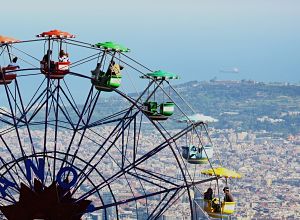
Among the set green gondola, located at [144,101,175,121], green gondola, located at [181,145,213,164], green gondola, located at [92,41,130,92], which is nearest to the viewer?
green gondola, located at [92,41,130,92]

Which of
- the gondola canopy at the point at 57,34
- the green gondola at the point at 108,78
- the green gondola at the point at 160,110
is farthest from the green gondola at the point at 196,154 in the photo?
the gondola canopy at the point at 57,34

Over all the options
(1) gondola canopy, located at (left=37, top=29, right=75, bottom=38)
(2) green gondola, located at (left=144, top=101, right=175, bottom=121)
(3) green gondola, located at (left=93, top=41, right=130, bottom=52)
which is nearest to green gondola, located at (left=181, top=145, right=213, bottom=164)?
(2) green gondola, located at (left=144, top=101, right=175, bottom=121)

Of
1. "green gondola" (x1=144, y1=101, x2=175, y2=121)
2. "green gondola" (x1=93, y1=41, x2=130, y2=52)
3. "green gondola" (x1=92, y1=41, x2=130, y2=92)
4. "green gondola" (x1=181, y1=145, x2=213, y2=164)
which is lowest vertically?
"green gondola" (x1=181, y1=145, x2=213, y2=164)

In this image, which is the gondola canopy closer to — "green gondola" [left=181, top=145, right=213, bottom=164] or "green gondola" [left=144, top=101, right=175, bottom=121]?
"green gondola" [left=144, top=101, right=175, bottom=121]

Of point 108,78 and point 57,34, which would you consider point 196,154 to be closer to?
point 108,78

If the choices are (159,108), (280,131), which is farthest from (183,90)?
(159,108)

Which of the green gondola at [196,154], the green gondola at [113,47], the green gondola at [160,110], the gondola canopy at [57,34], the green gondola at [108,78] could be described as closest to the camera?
the gondola canopy at [57,34]

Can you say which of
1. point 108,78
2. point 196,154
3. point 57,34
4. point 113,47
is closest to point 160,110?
point 108,78

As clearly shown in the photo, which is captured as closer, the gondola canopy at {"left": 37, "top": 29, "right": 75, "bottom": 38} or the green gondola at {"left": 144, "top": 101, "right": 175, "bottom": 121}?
the gondola canopy at {"left": 37, "top": 29, "right": 75, "bottom": 38}

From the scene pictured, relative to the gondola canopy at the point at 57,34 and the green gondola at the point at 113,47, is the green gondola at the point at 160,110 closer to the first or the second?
the green gondola at the point at 113,47

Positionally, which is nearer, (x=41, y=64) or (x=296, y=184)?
(x=41, y=64)

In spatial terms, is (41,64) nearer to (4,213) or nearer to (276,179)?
(4,213)
